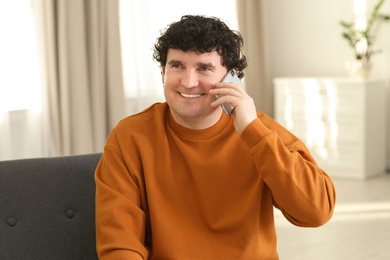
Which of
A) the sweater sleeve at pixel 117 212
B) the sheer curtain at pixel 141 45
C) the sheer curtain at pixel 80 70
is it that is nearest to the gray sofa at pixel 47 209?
the sweater sleeve at pixel 117 212

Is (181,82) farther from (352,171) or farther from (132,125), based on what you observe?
(352,171)

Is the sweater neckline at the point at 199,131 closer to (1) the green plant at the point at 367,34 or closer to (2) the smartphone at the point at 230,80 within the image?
(2) the smartphone at the point at 230,80

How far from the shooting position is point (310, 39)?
23.9ft

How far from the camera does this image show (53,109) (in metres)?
5.43

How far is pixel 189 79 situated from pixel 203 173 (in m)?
0.25

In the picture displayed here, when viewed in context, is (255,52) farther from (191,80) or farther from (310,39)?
(191,80)

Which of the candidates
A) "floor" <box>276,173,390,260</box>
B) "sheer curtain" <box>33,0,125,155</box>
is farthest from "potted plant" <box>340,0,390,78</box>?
A: "sheer curtain" <box>33,0,125,155</box>

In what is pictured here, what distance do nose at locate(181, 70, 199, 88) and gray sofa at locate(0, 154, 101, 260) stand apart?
1.11 feet

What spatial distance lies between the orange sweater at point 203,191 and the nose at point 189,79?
5.8 inches

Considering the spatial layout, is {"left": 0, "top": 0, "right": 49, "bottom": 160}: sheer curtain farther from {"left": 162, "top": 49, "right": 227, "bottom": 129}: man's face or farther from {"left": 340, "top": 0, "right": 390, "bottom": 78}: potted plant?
{"left": 162, "top": 49, "right": 227, "bottom": 129}: man's face

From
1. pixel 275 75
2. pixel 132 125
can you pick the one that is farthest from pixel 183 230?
pixel 275 75

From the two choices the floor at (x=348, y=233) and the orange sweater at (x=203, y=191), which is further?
the floor at (x=348, y=233)

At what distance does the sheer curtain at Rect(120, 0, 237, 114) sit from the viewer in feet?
20.0

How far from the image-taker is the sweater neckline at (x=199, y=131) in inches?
82.4
